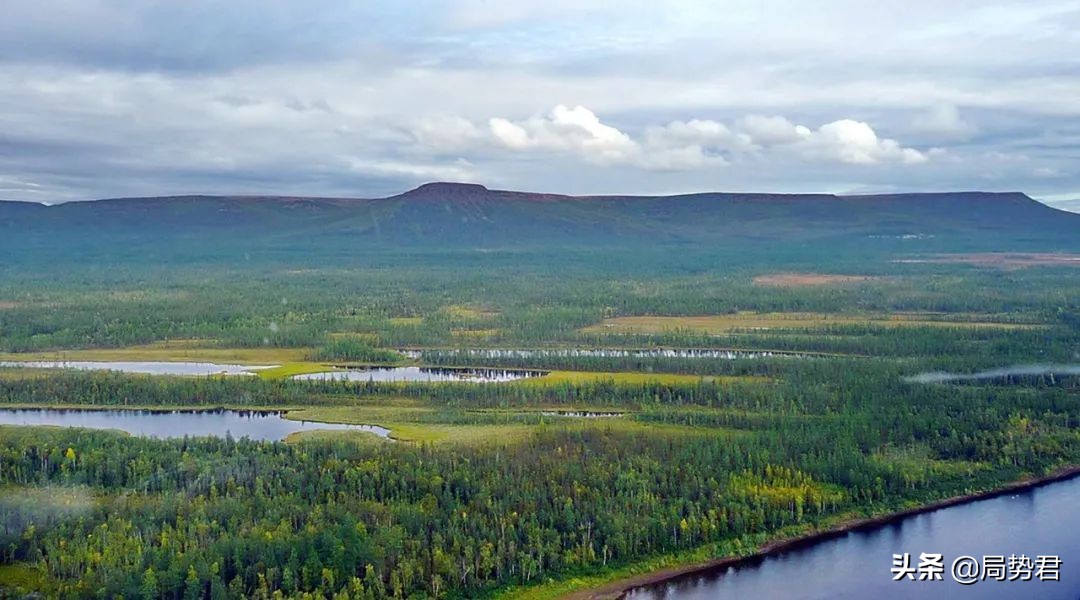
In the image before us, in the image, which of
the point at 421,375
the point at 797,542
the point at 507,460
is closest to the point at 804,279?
the point at 421,375

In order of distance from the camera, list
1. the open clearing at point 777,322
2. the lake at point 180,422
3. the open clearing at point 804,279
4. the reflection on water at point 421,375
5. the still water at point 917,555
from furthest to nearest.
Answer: the open clearing at point 804,279 < the open clearing at point 777,322 < the reflection on water at point 421,375 < the lake at point 180,422 < the still water at point 917,555

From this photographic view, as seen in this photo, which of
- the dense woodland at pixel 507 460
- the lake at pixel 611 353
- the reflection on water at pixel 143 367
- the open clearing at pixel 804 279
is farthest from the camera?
the open clearing at pixel 804 279

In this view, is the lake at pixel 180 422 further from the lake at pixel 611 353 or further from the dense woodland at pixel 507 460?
the lake at pixel 611 353

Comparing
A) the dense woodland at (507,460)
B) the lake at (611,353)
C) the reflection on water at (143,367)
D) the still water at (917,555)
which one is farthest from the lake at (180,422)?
the lake at (611,353)

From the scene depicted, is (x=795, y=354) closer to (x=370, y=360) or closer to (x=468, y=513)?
(x=370, y=360)

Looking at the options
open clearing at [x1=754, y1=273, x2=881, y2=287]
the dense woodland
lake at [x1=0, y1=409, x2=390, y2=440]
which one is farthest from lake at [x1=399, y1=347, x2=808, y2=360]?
open clearing at [x1=754, y1=273, x2=881, y2=287]

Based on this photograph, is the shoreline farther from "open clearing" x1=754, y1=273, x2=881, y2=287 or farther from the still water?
"open clearing" x1=754, y1=273, x2=881, y2=287
